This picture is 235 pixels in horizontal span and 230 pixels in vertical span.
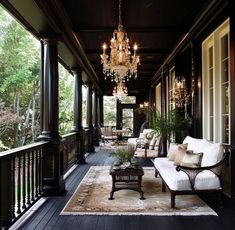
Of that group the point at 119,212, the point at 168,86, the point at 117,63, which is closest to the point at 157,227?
the point at 119,212

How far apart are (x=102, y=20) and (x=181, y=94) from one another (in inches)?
112

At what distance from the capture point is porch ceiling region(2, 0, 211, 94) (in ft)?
16.2

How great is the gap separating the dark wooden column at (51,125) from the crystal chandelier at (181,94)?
3599 millimetres

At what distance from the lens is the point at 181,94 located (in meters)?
8.16

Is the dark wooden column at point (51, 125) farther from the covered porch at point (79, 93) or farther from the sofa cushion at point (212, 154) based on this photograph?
the sofa cushion at point (212, 154)

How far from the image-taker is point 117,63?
21.7 feet

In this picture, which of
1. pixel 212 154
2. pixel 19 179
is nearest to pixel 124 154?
pixel 212 154

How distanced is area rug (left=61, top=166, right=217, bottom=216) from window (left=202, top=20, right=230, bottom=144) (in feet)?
4.83

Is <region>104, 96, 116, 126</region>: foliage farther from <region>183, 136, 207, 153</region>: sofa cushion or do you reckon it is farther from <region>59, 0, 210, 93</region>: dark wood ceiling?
<region>183, 136, 207, 153</region>: sofa cushion

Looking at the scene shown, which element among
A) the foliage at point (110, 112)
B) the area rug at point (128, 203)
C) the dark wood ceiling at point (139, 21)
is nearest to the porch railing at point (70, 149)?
the area rug at point (128, 203)

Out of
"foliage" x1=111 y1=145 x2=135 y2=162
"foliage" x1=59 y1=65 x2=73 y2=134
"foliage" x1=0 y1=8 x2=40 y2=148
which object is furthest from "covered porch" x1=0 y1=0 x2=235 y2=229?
"foliage" x1=59 y1=65 x2=73 y2=134

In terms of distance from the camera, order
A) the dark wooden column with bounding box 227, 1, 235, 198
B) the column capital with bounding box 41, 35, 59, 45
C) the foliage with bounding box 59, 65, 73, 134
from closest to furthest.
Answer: the dark wooden column with bounding box 227, 1, 235, 198 < the column capital with bounding box 41, 35, 59, 45 < the foliage with bounding box 59, 65, 73, 134

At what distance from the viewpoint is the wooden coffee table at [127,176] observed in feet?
16.8

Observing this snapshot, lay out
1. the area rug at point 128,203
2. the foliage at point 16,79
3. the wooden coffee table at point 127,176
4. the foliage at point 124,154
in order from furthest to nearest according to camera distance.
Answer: the foliage at point 16,79, the foliage at point 124,154, the wooden coffee table at point 127,176, the area rug at point 128,203
